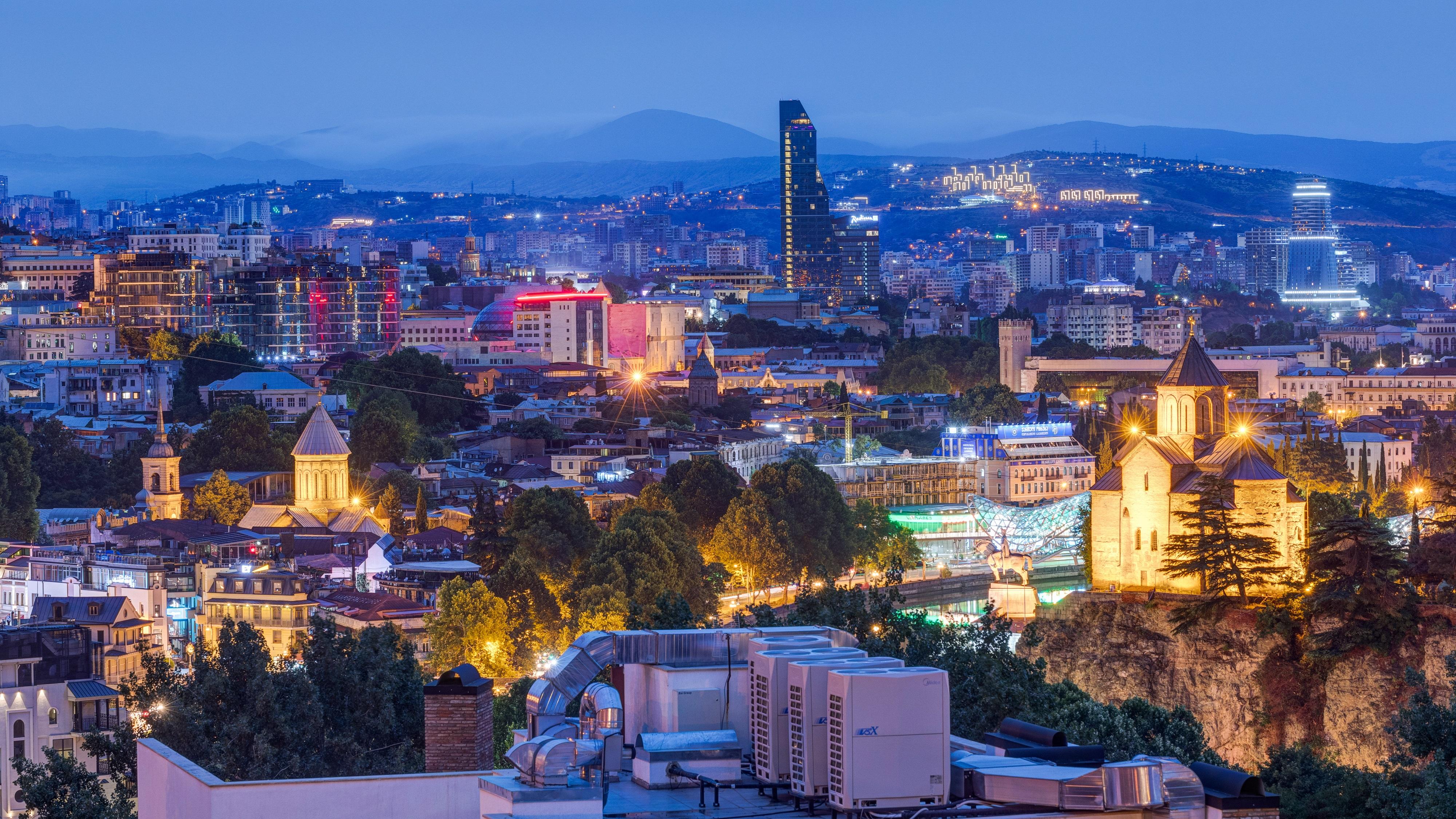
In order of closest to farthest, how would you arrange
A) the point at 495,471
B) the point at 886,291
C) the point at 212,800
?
the point at 212,800, the point at 495,471, the point at 886,291

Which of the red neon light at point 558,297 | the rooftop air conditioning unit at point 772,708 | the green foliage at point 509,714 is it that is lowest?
the green foliage at point 509,714

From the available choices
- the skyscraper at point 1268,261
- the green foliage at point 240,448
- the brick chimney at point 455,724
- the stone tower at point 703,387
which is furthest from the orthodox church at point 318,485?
the skyscraper at point 1268,261

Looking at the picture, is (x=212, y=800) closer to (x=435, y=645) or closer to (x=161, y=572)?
(x=435, y=645)

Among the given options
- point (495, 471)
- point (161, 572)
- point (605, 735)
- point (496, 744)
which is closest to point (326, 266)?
point (495, 471)

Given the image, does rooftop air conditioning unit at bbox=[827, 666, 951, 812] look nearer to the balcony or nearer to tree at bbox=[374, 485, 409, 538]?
the balcony

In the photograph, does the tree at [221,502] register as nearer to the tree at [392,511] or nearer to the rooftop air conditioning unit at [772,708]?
the tree at [392,511]

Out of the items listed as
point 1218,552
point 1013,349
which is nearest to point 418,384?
point 1013,349

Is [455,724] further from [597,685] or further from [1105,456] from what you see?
[1105,456]
